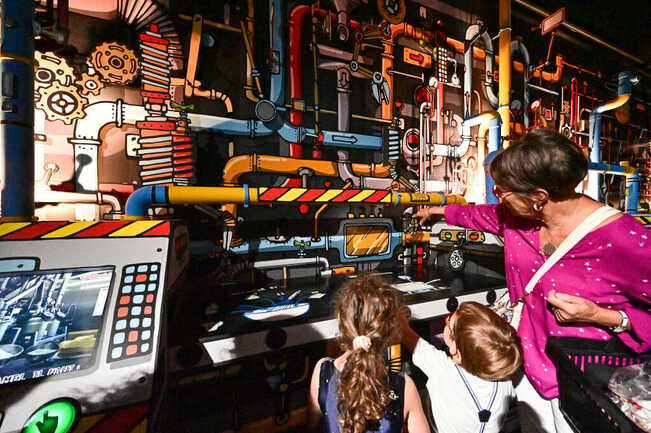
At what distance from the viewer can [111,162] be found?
4.16 feet

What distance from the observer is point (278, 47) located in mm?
1564

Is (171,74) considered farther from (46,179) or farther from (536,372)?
(536,372)

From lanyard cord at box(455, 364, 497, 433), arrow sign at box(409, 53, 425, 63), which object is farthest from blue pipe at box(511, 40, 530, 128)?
lanyard cord at box(455, 364, 497, 433)

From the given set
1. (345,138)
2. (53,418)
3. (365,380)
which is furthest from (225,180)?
(365,380)

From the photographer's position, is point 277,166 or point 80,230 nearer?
point 80,230

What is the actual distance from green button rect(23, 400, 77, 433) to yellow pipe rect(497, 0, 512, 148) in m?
3.03

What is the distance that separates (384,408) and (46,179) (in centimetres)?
173

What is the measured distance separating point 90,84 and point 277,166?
0.98 metres

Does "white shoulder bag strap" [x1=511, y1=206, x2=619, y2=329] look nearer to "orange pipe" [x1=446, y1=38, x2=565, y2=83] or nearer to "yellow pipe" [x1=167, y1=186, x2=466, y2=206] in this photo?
"yellow pipe" [x1=167, y1=186, x2=466, y2=206]

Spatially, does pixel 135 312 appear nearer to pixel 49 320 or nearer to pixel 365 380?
pixel 49 320

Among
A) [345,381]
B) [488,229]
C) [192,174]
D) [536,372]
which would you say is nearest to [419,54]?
[488,229]

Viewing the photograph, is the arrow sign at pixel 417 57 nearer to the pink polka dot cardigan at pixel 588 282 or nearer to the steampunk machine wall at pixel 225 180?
the steampunk machine wall at pixel 225 180

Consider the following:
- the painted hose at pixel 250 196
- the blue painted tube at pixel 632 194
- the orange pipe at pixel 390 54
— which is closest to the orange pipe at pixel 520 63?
the orange pipe at pixel 390 54

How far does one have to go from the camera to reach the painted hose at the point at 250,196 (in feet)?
3.42
